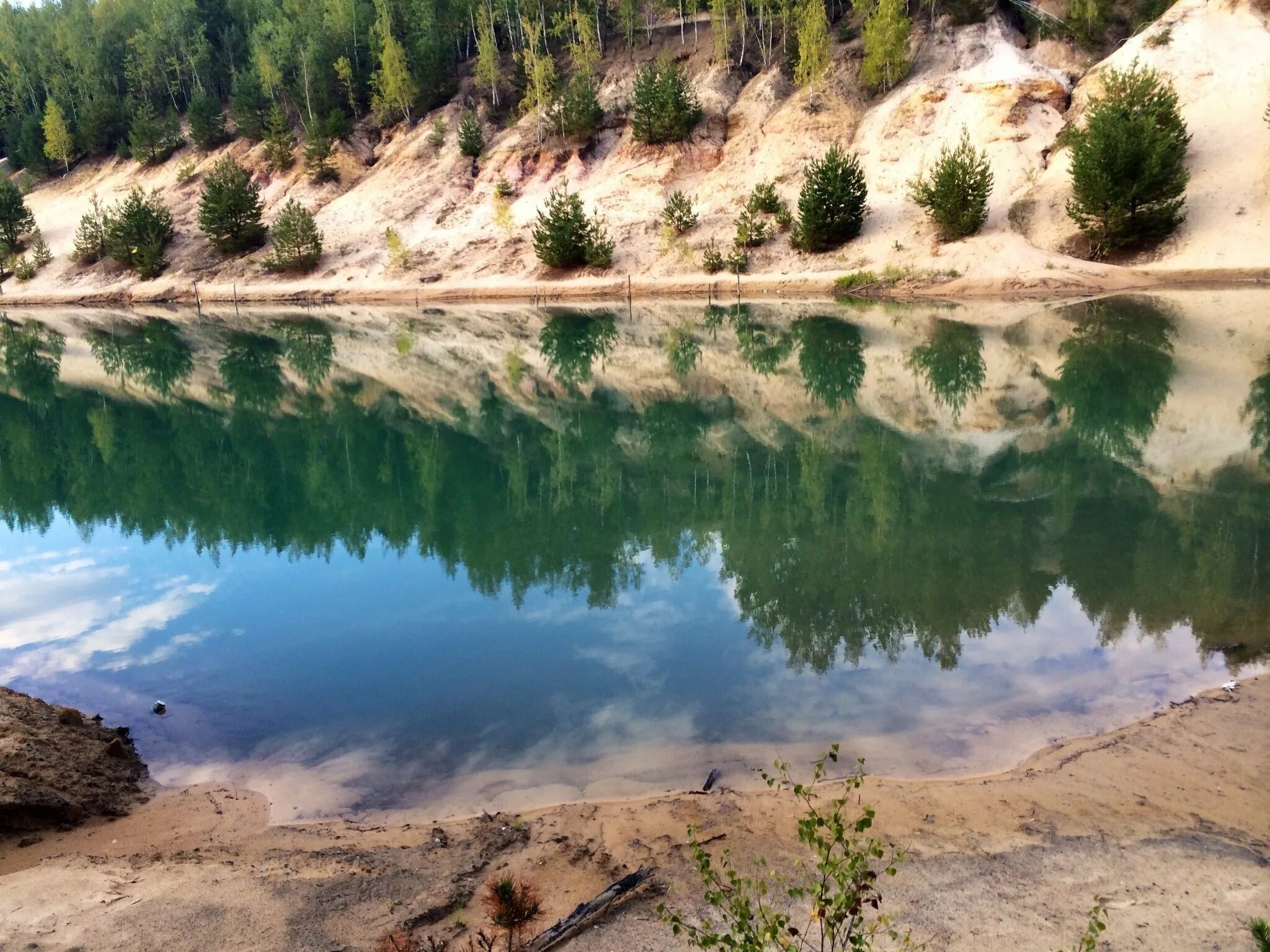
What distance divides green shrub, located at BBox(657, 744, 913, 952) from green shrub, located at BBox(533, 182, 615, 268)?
148ft

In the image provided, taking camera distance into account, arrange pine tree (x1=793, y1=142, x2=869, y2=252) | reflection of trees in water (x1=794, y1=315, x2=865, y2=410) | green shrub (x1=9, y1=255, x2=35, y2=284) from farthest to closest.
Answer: green shrub (x1=9, y1=255, x2=35, y2=284) → pine tree (x1=793, y1=142, x2=869, y2=252) → reflection of trees in water (x1=794, y1=315, x2=865, y2=410)

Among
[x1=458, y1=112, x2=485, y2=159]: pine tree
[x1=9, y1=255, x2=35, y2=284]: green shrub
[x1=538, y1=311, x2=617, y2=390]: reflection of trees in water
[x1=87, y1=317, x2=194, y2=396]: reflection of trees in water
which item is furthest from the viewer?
[x1=9, y1=255, x2=35, y2=284]: green shrub

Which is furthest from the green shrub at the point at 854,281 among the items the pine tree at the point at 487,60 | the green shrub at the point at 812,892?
the green shrub at the point at 812,892

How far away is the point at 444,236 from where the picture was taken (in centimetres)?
5691

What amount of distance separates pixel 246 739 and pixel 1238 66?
172 feet

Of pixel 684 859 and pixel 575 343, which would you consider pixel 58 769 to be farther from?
pixel 575 343

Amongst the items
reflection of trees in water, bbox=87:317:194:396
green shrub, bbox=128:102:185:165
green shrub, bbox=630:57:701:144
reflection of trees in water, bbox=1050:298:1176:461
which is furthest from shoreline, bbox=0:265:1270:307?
green shrub, bbox=128:102:185:165

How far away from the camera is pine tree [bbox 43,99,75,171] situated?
259ft

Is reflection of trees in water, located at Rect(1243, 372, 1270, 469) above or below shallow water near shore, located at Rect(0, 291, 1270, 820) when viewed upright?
below

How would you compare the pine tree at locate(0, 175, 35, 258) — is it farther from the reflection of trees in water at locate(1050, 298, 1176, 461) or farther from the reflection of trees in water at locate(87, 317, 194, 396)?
the reflection of trees in water at locate(1050, 298, 1176, 461)

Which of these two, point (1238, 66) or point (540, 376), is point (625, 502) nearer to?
point (540, 376)

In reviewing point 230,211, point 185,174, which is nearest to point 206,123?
point 185,174

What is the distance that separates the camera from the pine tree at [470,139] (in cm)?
6053

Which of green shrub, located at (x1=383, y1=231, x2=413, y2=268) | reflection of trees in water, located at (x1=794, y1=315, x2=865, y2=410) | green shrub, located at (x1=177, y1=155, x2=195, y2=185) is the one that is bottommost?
reflection of trees in water, located at (x1=794, y1=315, x2=865, y2=410)
